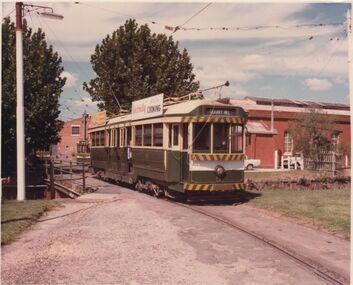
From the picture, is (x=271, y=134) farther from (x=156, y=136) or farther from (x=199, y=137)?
(x=199, y=137)

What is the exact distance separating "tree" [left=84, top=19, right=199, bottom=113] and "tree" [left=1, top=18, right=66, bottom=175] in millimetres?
5114

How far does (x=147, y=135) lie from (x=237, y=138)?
368 centimetres

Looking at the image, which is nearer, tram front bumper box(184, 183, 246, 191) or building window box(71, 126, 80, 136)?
tram front bumper box(184, 183, 246, 191)

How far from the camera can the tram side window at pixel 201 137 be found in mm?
14039

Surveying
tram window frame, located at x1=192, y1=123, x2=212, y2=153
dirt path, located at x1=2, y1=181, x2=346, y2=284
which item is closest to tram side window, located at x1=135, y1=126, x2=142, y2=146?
tram window frame, located at x1=192, y1=123, x2=212, y2=153

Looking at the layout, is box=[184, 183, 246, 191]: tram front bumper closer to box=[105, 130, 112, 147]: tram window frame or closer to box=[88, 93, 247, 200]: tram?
box=[88, 93, 247, 200]: tram

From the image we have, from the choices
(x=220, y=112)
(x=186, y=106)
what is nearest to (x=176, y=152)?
(x=186, y=106)

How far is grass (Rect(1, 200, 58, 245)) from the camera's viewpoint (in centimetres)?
981

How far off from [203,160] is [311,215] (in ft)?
12.2

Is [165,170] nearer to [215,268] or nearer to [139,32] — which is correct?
[215,268]

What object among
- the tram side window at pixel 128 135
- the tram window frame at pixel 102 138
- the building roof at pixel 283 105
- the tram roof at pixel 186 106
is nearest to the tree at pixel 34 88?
the tram window frame at pixel 102 138

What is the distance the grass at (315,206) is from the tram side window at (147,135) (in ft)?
14.2

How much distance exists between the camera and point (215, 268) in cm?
735

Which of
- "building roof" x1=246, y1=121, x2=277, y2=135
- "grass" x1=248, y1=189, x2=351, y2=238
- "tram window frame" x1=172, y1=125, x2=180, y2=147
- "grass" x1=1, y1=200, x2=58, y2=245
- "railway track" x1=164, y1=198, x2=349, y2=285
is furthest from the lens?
"building roof" x1=246, y1=121, x2=277, y2=135
